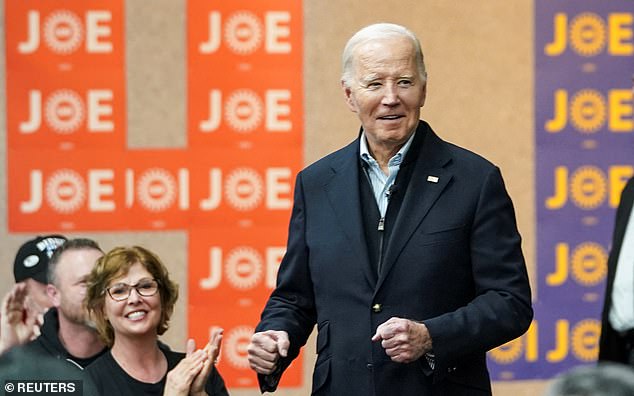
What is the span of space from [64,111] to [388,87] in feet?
7.75

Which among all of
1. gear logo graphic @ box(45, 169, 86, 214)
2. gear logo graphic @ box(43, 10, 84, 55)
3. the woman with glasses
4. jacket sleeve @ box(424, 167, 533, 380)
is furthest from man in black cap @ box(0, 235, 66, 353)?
jacket sleeve @ box(424, 167, 533, 380)

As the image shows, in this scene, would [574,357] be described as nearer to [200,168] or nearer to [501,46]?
[501,46]

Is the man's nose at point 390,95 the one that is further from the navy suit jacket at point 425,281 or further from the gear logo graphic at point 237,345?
the gear logo graphic at point 237,345

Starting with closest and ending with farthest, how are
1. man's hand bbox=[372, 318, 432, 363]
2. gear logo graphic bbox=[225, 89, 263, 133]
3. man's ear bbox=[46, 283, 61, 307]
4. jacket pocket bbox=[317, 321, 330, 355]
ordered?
1. man's hand bbox=[372, 318, 432, 363]
2. jacket pocket bbox=[317, 321, 330, 355]
3. man's ear bbox=[46, 283, 61, 307]
4. gear logo graphic bbox=[225, 89, 263, 133]

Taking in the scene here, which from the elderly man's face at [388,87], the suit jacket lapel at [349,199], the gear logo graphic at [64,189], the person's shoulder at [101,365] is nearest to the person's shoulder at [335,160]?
the suit jacket lapel at [349,199]

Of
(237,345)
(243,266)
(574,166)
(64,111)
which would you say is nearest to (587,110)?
(574,166)

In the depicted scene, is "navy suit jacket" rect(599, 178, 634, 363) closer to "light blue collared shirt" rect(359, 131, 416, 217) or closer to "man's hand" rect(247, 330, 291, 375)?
"light blue collared shirt" rect(359, 131, 416, 217)

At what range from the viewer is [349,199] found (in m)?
2.63

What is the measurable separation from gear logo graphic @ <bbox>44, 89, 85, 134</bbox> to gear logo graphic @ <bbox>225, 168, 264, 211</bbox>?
0.64 meters

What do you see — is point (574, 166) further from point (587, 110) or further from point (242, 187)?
point (242, 187)

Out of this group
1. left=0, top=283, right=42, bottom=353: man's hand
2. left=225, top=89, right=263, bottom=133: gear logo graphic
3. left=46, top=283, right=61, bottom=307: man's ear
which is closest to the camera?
left=46, top=283, right=61, bottom=307: man's ear

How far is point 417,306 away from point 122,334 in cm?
106

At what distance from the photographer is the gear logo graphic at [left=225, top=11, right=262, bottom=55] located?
467 centimetres

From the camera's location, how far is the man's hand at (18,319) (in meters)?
3.84
